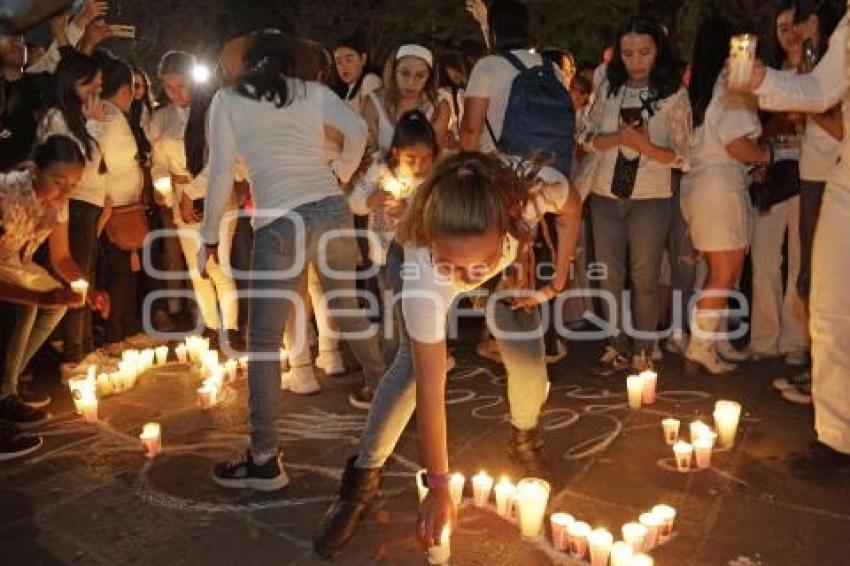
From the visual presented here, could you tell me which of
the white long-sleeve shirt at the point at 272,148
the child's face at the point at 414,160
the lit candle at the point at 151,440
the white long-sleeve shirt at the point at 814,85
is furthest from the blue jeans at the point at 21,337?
the white long-sleeve shirt at the point at 814,85

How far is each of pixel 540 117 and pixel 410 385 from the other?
1.91 m

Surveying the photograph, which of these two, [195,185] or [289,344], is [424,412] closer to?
[289,344]

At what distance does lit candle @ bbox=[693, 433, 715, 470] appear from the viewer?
4023 mm

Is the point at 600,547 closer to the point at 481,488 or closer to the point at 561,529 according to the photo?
the point at 561,529

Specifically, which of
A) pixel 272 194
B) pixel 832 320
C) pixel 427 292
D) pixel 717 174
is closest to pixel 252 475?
pixel 272 194

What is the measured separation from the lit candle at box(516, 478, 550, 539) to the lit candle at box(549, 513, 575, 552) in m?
0.07

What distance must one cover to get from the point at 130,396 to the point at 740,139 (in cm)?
391

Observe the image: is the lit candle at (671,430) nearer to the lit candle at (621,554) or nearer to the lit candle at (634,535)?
the lit candle at (634,535)

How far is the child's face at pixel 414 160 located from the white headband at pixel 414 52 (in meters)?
0.76


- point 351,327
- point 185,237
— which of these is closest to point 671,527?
point 351,327

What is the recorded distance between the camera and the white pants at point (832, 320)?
382cm

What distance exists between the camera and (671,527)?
11.2ft

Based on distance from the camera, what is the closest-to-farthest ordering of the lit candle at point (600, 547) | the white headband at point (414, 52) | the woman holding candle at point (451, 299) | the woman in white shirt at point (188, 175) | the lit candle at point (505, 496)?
1. the woman holding candle at point (451, 299)
2. the lit candle at point (600, 547)
3. the lit candle at point (505, 496)
4. the white headband at point (414, 52)
5. the woman in white shirt at point (188, 175)

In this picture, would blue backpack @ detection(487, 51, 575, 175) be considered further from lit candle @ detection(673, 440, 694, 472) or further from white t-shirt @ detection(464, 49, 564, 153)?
lit candle @ detection(673, 440, 694, 472)
